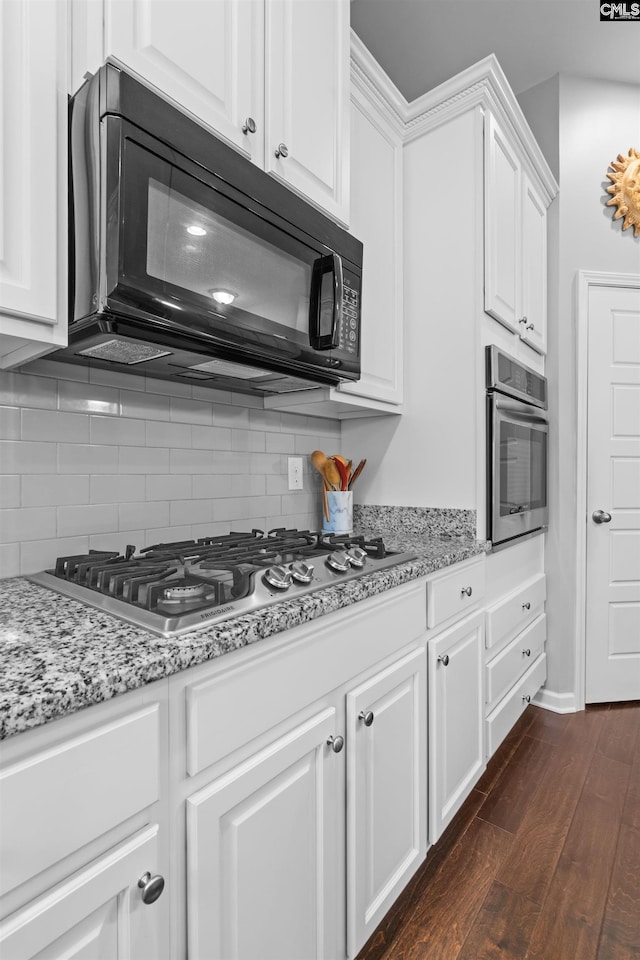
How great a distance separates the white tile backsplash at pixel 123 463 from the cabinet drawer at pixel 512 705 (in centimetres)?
105

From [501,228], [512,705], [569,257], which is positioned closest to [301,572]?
[512,705]

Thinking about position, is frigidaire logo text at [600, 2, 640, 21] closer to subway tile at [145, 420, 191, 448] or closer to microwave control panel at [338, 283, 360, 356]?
microwave control panel at [338, 283, 360, 356]

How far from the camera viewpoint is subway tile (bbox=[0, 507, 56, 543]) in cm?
112

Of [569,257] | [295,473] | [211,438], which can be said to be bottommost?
[295,473]

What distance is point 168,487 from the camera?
1.46 metres

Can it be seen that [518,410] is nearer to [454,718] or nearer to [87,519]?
[454,718]

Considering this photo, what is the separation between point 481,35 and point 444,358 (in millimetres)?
1584

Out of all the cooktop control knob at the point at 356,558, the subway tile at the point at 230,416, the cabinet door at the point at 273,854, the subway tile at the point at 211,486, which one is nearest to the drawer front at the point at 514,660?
the cooktop control knob at the point at 356,558

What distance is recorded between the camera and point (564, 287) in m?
2.57

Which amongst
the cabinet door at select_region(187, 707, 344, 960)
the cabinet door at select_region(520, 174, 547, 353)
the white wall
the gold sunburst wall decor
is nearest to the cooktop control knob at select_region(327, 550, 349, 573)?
the cabinet door at select_region(187, 707, 344, 960)

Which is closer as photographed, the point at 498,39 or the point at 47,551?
the point at 47,551

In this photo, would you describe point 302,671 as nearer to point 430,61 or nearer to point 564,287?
point 564,287

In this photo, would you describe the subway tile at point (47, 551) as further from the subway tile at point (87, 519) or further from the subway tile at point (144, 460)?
the subway tile at point (144, 460)

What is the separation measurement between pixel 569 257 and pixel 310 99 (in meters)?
1.73
